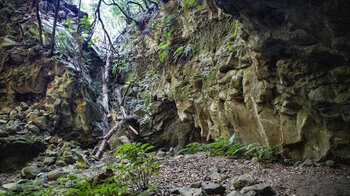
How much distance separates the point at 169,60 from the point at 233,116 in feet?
14.4

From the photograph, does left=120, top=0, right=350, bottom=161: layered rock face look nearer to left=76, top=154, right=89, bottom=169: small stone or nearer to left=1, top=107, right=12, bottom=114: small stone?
left=76, top=154, right=89, bottom=169: small stone

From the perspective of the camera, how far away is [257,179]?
10.1 ft

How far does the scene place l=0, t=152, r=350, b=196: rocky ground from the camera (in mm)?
2492

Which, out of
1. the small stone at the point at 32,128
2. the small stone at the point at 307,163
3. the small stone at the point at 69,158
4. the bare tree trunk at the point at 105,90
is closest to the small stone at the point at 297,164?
the small stone at the point at 307,163

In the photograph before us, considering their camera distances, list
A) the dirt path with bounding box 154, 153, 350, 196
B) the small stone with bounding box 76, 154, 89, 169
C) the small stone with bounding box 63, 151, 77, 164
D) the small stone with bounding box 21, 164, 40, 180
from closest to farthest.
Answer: the dirt path with bounding box 154, 153, 350, 196 → the small stone with bounding box 21, 164, 40, 180 → the small stone with bounding box 76, 154, 89, 169 → the small stone with bounding box 63, 151, 77, 164

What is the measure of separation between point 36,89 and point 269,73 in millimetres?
9551

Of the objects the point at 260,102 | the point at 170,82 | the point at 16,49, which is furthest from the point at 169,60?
the point at 16,49

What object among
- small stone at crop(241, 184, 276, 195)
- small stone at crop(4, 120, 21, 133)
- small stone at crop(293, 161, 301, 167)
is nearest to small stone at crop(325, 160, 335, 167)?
small stone at crop(293, 161, 301, 167)

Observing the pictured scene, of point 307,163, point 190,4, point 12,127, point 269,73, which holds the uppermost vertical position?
point 190,4

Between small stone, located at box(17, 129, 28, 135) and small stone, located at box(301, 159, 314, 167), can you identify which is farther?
small stone, located at box(17, 129, 28, 135)

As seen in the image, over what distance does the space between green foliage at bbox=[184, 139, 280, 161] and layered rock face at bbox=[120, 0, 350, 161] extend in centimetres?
20

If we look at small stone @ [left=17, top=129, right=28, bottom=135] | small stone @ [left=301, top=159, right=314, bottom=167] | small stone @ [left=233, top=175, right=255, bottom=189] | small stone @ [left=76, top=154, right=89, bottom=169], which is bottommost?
small stone @ [left=76, top=154, right=89, bottom=169]

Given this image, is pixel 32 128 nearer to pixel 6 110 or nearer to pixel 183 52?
pixel 6 110

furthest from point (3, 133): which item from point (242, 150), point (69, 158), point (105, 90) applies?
point (242, 150)
